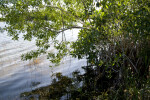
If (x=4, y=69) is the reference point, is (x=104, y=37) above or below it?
above

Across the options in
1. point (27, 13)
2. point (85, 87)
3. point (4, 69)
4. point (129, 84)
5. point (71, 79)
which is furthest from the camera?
point (4, 69)

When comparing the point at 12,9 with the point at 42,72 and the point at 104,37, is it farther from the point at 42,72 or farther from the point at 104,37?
the point at 42,72

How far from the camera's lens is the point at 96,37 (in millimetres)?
4949

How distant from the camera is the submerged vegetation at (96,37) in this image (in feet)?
14.3

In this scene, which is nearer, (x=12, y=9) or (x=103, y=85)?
(x=12, y=9)

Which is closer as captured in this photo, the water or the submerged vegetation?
the submerged vegetation

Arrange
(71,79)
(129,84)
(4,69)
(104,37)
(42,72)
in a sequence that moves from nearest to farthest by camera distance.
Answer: (129,84) → (104,37) → (71,79) → (42,72) → (4,69)

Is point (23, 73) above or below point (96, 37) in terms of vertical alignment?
below

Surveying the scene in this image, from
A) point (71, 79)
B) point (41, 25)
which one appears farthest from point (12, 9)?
point (71, 79)

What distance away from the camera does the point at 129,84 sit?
4.96m

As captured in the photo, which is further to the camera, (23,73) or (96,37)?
(23,73)

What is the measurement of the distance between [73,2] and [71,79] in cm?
323

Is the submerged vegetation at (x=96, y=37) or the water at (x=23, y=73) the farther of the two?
the water at (x=23, y=73)

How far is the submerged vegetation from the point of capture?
4.35 m
